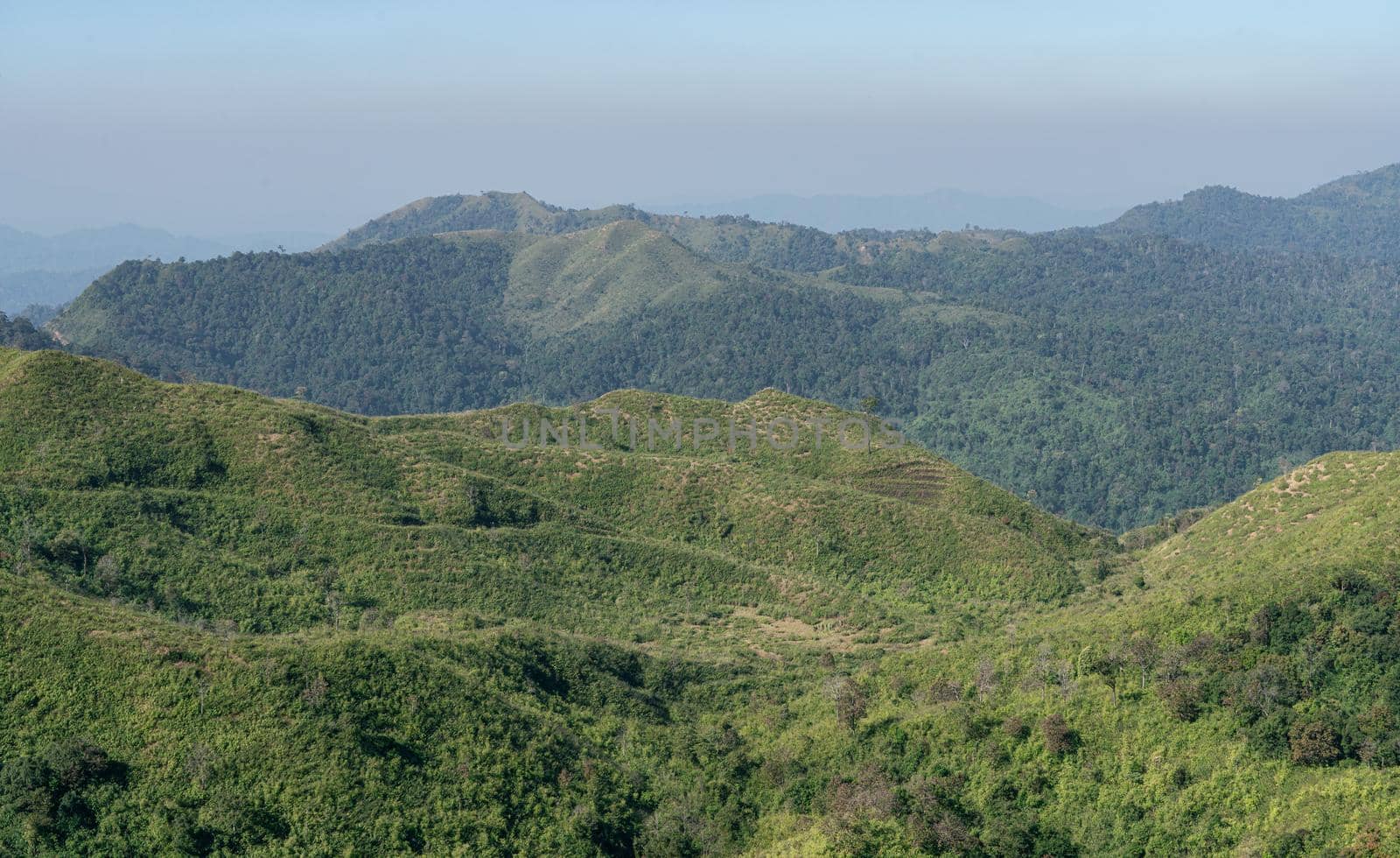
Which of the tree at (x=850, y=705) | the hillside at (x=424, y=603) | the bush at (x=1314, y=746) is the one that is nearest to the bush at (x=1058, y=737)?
the bush at (x=1314, y=746)

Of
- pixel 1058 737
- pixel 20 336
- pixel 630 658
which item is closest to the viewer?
A: pixel 1058 737

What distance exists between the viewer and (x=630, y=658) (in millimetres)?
51406

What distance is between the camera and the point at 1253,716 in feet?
126

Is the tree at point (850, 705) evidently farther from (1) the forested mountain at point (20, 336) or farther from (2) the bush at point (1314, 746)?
(1) the forested mountain at point (20, 336)

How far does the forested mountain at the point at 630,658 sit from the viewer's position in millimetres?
35625

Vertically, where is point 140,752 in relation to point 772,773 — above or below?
above

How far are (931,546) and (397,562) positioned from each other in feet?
103

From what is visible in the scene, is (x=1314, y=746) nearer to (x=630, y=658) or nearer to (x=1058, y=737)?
(x=1058, y=737)

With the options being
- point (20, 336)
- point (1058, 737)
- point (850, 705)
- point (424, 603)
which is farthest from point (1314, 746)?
point (20, 336)

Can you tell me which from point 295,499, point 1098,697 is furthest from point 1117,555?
point 295,499

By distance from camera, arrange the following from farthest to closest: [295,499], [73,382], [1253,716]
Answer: [73,382] → [295,499] → [1253,716]

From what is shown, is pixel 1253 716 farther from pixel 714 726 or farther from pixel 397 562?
pixel 397 562

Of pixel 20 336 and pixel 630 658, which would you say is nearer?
pixel 630 658

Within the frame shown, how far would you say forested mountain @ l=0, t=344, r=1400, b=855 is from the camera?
1403 inches
